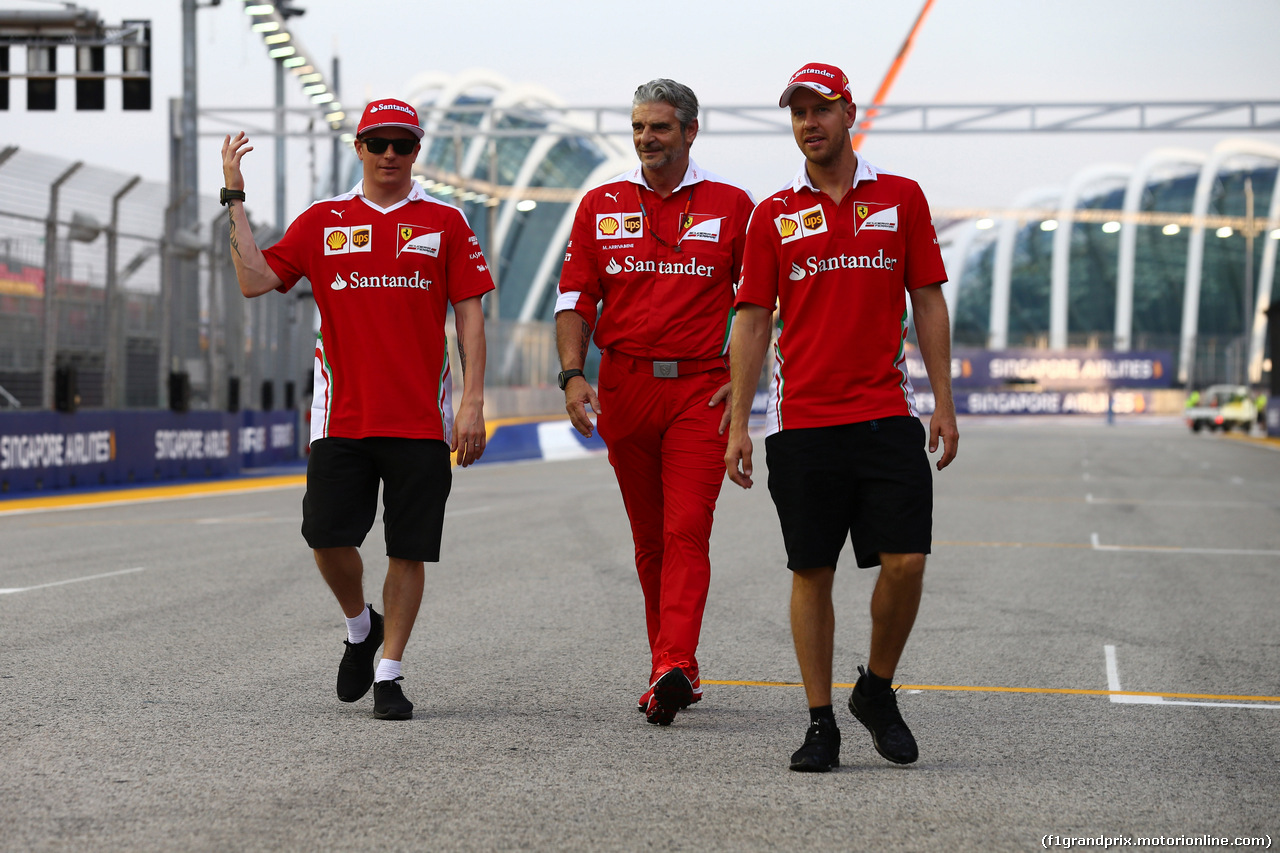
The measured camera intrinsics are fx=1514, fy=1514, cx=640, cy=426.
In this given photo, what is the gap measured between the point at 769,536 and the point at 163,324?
11.1 m

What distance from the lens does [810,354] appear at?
4570 mm

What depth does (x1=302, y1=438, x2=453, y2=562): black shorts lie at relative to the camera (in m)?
5.11

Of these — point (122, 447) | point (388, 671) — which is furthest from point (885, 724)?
point (122, 447)

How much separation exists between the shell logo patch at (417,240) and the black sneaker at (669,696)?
165 centimetres

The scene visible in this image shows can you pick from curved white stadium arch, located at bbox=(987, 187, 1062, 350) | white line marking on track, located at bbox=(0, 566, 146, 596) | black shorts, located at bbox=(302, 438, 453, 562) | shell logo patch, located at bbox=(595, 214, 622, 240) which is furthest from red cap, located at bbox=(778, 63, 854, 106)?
curved white stadium arch, located at bbox=(987, 187, 1062, 350)

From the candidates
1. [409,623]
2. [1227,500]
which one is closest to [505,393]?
[1227,500]

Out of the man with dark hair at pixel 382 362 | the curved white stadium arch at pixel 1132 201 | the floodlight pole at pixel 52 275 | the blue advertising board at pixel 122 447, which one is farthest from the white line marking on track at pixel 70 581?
the curved white stadium arch at pixel 1132 201

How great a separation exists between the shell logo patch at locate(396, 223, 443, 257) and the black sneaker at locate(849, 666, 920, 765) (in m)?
2.03

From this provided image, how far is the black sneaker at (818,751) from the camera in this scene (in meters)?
4.34

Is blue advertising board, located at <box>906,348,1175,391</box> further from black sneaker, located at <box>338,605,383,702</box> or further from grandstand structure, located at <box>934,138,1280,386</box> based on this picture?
black sneaker, located at <box>338,605,383,702</box>

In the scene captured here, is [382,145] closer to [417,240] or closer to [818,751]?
[417,240]

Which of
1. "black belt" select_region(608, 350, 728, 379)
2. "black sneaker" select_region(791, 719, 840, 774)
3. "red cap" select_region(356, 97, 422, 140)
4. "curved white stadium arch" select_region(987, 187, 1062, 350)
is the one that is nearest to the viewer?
"black sneaker" select_region(791, 719, 840, 774)

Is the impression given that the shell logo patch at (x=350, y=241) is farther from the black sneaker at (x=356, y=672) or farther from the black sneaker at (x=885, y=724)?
the black sneaker at (x=885, y=724)

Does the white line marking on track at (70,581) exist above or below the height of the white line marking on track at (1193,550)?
above
